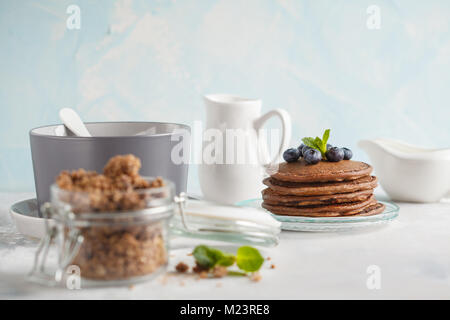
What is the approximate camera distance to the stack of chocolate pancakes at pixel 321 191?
3.90 ft

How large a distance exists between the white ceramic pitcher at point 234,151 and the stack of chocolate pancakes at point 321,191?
5.5 inches

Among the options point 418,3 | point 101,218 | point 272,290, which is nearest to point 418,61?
point 418,3

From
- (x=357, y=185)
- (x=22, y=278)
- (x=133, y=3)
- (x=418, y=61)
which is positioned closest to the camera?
(x=22, y=278)

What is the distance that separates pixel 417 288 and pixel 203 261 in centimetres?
35

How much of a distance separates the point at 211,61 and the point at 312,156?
0.94 metres

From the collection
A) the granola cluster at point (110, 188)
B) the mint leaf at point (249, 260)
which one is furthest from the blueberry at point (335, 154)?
the granola cluster at point (110, 188)

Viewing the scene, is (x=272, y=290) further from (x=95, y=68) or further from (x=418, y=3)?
(x=418, y=3)

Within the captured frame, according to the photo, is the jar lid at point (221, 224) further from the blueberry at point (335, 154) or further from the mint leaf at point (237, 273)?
the blueberry at point (335, 154)

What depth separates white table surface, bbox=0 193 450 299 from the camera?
0.84 m

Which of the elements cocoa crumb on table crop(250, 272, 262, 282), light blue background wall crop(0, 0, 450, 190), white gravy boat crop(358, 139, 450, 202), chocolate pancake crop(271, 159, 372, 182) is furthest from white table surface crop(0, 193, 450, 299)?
light blue background wall crop(0, 0, 450, 190)

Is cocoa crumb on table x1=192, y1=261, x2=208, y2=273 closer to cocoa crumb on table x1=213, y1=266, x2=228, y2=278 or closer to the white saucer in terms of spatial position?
cocoa crumb on table x1=213, y1=266, x2=228, y2=278

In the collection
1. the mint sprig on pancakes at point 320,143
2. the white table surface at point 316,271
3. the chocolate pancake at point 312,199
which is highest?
the mint sprig on pancakes at point 320,143

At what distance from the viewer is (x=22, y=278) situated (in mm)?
908

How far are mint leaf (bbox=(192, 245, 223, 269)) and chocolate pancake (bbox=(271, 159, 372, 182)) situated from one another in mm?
338
